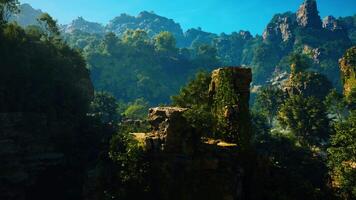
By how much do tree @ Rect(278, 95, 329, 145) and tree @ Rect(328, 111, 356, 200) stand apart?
41.4 feet

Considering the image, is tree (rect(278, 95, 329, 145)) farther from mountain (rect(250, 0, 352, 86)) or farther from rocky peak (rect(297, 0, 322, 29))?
rocky peak (rect(297, 0, 322, 29))

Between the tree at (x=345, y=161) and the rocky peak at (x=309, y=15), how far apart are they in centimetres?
11868

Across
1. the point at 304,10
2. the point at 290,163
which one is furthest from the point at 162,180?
the point at 304,10

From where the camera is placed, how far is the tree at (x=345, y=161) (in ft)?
95.9

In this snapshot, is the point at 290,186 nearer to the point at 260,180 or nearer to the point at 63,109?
the point at 260,180

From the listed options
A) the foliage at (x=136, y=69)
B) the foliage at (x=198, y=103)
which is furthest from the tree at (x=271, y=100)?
the foliage at (x=136, y=69)

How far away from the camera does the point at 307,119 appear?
47.8m

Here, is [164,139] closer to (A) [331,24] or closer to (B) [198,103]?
Answer: (B) [198,103]

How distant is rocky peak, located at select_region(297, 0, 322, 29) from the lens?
472ft

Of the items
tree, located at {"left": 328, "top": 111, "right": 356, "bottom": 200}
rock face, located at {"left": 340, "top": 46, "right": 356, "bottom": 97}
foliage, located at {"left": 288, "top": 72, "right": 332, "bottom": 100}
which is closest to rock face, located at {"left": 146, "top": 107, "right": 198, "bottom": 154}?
tree, located at {"left": 328, "top": 111, "right": 356, "bottom": 200}

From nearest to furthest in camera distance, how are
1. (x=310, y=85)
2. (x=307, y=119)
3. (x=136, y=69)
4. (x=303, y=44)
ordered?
(x=307, y=119)
(x=310, y=85)
(x=136, y=69)
(x=303, y=44)

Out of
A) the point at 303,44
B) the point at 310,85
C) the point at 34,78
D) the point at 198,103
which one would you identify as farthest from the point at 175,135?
Result: the point at 303,44

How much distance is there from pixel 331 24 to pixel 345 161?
14503cm

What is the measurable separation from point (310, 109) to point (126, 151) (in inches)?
1203
